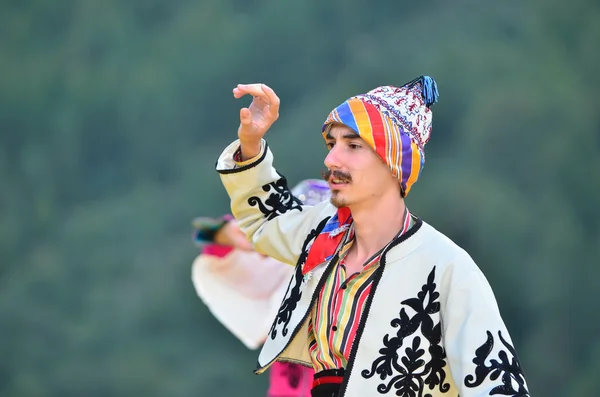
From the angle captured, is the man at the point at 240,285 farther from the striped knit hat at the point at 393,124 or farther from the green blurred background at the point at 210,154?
the striped knit hat at the point at 393,124

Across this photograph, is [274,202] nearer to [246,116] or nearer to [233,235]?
[246,116]

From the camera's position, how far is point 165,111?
5.20 metres

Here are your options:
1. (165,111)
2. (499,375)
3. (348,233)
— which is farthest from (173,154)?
(499,375)

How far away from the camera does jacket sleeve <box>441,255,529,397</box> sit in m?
2.19

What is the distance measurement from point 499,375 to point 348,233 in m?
0.59

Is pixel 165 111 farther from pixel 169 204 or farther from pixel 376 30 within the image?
pixel 376 30

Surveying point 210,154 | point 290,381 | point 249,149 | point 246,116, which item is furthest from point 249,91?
point 210,154

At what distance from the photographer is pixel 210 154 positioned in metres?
5.18

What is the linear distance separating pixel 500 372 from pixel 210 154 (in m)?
3.20

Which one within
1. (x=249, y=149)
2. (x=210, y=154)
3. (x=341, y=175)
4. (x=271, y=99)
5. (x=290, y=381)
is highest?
(x=210, y=154)

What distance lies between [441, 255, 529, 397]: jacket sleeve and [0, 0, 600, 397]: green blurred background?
2.62 m

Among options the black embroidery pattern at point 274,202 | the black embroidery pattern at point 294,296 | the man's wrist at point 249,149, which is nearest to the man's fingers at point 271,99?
the man's wrist at point 249,149

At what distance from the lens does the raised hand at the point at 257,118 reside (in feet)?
8.46

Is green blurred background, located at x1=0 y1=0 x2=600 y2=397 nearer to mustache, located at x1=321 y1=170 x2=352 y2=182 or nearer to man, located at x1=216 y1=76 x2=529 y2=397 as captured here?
man, located at x1=216 y1=76 x2=529 y2=397
